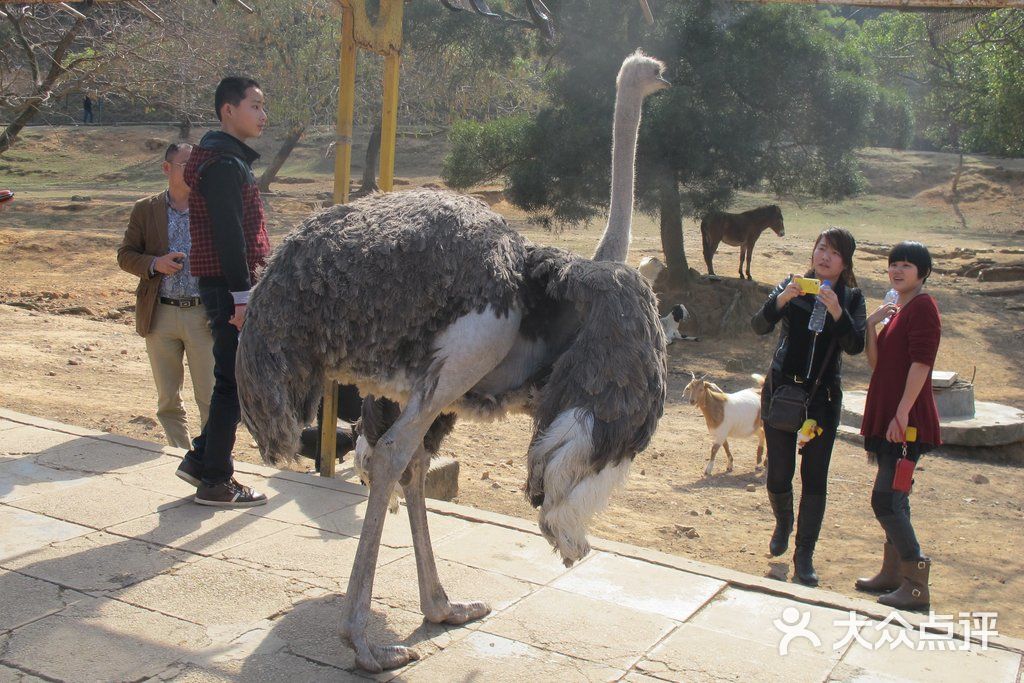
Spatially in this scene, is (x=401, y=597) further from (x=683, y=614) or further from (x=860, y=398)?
(x=860, y=398)

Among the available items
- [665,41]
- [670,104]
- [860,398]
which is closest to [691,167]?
[670,104]

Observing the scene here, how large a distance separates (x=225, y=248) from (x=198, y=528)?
3.53 feet

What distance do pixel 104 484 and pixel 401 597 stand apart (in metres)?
1.64

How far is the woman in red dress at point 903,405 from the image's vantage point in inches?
166

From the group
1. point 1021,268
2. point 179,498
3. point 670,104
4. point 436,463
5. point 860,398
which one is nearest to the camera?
point 179,498

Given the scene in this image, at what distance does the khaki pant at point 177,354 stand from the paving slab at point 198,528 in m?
0.88

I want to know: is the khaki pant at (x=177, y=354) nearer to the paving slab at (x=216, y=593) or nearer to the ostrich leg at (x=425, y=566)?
the paving slab at (x=216, y=593)

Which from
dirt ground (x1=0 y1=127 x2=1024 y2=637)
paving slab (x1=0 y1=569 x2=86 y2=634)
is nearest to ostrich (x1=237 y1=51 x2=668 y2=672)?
paving slab (x1=0 y1=569 x2=86 y2=634)

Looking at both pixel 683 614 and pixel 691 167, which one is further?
pixel 691 167

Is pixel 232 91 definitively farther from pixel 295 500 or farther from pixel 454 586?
pixel 454 586

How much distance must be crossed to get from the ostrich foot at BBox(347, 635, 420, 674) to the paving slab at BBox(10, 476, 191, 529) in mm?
1513

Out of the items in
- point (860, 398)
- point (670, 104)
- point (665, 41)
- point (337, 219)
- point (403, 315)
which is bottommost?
point (860, 398)

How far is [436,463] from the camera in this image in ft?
16.8


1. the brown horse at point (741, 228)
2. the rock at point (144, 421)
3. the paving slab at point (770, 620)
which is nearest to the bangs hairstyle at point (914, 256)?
the paving slab at point (770, 620)
